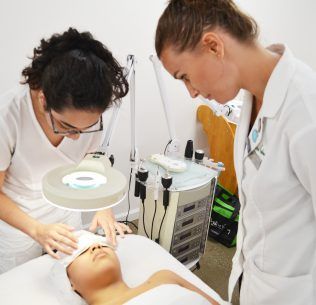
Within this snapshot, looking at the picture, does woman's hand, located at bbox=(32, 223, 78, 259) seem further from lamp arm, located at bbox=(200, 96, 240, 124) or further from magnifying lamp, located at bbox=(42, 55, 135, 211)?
lamp arm, located at bbox=(200, 96, 240, 124)

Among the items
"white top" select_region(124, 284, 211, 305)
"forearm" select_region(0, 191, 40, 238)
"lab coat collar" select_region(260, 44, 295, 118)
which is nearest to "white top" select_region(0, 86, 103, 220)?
"forearm" select_region(0, 191, 40, 238)

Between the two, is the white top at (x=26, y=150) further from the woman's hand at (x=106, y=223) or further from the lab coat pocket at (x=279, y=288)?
Answer: the lab coat pocket at (x=279, y=288)

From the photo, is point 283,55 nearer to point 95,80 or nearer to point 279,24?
point 95,80

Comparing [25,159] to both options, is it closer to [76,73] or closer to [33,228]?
[33,228]

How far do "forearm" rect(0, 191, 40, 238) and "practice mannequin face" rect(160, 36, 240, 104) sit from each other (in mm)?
671

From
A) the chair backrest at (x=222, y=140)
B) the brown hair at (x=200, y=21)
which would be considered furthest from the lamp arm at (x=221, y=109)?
the chair backrest at (x=222, y=140)

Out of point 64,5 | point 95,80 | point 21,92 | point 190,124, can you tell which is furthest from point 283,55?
point 190,124

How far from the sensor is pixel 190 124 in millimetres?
2705

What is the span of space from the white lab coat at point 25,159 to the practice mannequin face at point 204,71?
0.55m

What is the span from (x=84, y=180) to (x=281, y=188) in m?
0.43

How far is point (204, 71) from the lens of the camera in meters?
0.75

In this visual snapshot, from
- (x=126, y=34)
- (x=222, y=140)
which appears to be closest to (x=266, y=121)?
(x=126, y=34)

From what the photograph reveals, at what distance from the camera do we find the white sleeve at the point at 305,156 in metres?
0.62

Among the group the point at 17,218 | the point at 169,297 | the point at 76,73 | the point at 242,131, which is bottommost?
the point at 169,297
